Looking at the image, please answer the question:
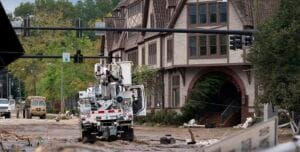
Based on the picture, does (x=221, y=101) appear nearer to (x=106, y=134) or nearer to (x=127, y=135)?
(x=127, y=135)

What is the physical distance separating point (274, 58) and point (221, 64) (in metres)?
22.5

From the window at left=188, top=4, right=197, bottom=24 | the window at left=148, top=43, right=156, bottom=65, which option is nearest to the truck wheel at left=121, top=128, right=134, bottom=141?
the window at left=188, top=4, right=197, bottom=24

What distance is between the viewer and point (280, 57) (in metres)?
37.4

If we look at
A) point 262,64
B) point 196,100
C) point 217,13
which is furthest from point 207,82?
point 262,64

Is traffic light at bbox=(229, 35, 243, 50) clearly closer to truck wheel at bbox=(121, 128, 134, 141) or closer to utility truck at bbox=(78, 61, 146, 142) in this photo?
utility truck at bbox=(78, 61, 146, 142)

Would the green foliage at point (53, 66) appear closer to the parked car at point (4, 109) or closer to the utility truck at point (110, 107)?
the parked car at point (4, 109)

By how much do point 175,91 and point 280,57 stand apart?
91.5ft

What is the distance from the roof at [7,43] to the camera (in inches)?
466

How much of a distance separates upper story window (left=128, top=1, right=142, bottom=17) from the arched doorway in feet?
53.1

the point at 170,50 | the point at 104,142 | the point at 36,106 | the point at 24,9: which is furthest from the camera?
the point at 24,9

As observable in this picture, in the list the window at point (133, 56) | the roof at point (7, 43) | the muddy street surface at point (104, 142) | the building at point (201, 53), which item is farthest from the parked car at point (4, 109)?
the roof at point (7, 43)

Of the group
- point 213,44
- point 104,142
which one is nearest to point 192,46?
point 213,44

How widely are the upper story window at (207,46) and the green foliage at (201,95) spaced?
6.29ft

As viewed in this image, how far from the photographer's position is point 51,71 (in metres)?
100
